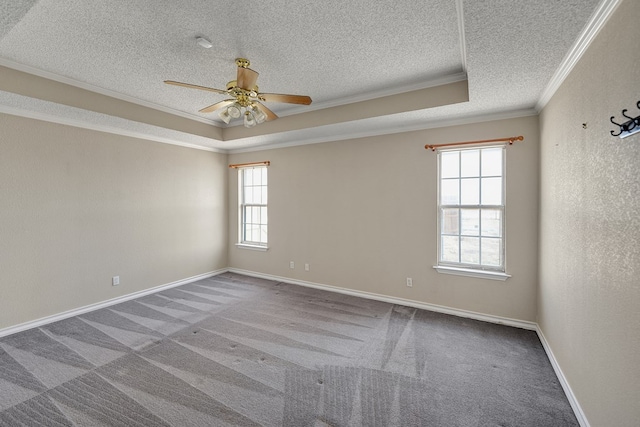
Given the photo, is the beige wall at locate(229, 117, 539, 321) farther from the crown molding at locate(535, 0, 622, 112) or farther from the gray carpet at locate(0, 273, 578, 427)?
the crown molding at locate(535, 0, 622, 112)

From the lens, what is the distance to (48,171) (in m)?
3.26

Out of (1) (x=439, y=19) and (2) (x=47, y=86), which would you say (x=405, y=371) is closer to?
(1) (x=439, y=19)

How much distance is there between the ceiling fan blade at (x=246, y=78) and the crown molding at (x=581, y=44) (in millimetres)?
2307

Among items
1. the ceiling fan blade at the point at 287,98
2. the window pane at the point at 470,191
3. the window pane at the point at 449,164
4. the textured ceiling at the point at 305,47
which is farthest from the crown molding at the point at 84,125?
the window pane at the point at 470,191

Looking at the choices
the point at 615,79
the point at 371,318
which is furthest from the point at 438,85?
the point at 371,318

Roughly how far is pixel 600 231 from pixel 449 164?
2160mm

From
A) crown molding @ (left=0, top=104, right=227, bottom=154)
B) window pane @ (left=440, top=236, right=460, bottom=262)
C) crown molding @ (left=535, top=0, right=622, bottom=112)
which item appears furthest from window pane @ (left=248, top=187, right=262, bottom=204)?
crown molding @ (left=535, top=0, right=622, bottom=112)

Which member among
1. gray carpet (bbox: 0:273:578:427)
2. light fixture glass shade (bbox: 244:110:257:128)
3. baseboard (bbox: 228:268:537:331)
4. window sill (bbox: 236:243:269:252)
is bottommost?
gray carpet (bbox: 0:273:578:427)

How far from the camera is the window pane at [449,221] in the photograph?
11.7 feet

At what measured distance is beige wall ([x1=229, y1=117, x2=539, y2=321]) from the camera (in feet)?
10.4

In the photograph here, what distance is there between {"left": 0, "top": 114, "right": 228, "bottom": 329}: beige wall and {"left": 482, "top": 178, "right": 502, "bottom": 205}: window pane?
4.58 meters

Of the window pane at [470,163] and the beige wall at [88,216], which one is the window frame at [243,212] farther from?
the window pane at [470,163]

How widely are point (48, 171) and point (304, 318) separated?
11.7 ft

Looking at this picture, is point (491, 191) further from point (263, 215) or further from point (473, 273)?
point (263, 215)
